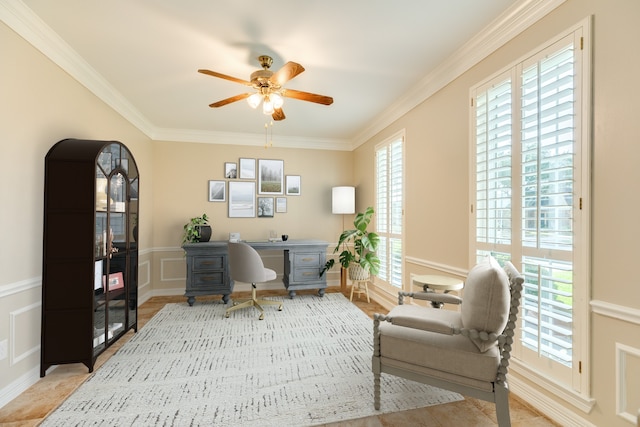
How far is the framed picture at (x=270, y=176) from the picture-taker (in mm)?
5465

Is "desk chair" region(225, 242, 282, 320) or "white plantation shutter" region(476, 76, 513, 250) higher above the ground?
"white plantation shutter" region(476, 76, 513, 250)

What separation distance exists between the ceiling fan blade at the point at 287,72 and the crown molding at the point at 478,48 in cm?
149

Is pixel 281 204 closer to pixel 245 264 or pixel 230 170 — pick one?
pixel 230 170

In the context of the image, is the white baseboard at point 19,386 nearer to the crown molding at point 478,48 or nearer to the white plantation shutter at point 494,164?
the white plantation shutter at point 494,164

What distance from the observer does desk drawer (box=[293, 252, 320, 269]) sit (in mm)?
4891

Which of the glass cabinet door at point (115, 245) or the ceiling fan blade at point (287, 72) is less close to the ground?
the ceiling fan blade at point (287, 72)

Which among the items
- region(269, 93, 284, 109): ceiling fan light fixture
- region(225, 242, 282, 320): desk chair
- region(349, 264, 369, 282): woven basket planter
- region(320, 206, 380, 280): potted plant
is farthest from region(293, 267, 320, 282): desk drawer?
region(269, 93, 284, 109): ceiling fan light fixture

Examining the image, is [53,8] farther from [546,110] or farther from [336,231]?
[336,231]

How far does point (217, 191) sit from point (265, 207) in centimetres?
86

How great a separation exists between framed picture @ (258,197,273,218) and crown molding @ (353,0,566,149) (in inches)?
103

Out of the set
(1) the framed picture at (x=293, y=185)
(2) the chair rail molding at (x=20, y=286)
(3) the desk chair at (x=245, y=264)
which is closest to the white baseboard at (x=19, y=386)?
(2) the chair rail molding at (x=20, y=286)

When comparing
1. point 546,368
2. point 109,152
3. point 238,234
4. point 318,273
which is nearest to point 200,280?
point 238,234

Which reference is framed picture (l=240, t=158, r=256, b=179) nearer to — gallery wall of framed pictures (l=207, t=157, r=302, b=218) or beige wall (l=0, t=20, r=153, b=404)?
gallery wall of framed pictures (l=207, t=157, r=302, b=218)

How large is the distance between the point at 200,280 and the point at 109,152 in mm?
2341
